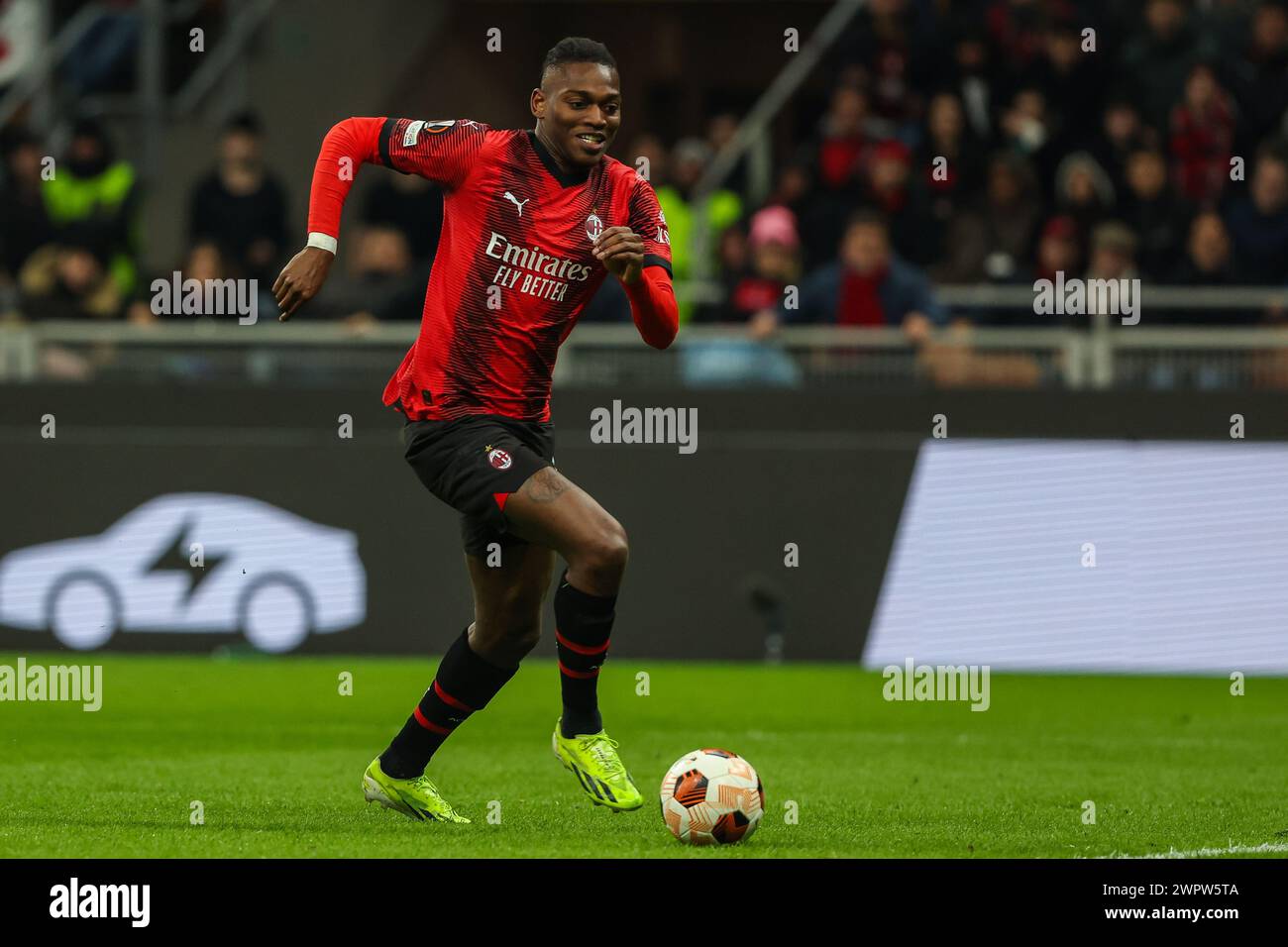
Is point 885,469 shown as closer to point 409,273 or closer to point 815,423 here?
point 815,423

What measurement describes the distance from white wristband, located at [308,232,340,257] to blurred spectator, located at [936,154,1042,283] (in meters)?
8.66

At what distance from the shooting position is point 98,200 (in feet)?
54.2

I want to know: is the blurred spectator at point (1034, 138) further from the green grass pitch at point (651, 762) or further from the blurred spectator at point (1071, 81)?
the green grass pitch at point (651, 762)

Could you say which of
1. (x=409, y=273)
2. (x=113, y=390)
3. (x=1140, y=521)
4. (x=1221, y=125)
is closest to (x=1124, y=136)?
(x=1221, y=125)

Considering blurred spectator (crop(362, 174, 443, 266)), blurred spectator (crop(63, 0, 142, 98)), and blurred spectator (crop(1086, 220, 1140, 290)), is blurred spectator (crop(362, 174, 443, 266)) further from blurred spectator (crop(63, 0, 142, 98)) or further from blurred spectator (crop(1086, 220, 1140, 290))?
blurred spectator (crop(63, 0, 142, 98))

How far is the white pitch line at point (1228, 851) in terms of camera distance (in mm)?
6801

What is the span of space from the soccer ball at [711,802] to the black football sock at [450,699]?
3.05 ft

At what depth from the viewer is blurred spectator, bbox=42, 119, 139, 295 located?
16203mm

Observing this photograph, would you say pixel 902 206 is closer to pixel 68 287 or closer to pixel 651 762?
pixel 68 287

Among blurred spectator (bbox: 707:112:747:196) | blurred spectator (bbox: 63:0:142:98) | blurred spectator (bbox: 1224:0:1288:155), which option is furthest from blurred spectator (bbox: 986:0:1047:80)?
blurred spectator (bbox: 63:0:142:98)

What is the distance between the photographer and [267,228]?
1599 cm

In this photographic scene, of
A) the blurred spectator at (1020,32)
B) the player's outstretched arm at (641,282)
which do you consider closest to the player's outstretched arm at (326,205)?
the player's outstretched arm at (641,282)

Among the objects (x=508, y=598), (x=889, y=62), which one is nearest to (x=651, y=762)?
(x=508, y=598)

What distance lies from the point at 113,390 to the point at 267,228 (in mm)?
1888
